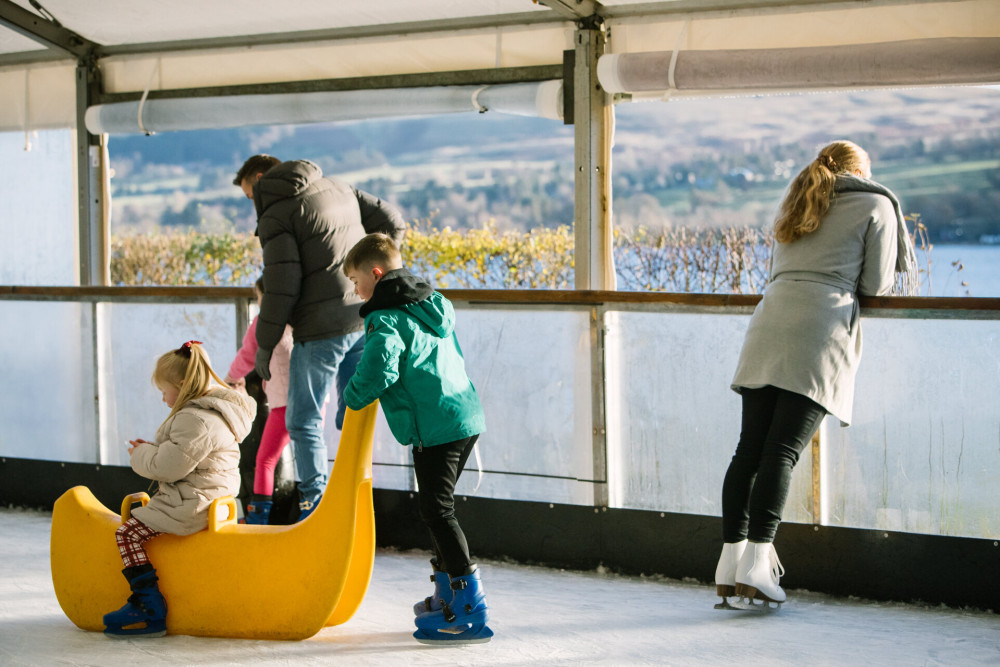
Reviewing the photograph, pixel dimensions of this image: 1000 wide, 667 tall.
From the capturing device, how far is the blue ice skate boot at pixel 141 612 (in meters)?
3.03

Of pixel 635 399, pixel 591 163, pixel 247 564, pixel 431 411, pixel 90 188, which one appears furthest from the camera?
pixel 90 188

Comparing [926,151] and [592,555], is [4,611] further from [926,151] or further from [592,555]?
[926,151]

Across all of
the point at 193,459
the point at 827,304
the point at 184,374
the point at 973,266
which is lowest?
the point at 193,459

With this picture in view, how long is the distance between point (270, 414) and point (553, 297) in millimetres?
1114

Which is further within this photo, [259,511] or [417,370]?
[259,511]

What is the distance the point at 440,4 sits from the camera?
4535 mm

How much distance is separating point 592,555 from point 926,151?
1801 centimetres

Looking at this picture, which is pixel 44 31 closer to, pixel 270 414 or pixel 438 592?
pixel 270 414

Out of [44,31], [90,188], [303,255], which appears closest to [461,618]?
[303,255]

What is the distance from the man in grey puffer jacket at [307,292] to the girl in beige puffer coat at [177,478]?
717 mm

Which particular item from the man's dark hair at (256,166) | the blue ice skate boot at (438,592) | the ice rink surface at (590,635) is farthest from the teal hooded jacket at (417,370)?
the man's dark hair at (256,166)

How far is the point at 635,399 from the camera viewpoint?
3.79 meters

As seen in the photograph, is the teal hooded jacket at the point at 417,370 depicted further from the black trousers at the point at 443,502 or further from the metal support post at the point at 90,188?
the metal support post at the point at 90,188

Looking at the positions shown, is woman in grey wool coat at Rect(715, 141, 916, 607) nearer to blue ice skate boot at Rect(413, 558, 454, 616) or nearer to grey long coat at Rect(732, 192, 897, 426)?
grey long coat at Rect(732, 192, 897, 426)
